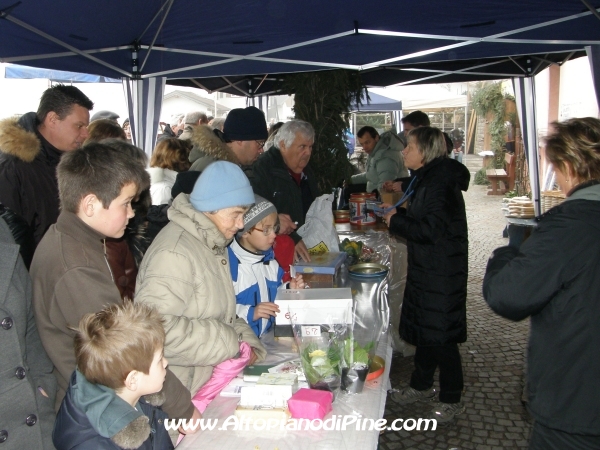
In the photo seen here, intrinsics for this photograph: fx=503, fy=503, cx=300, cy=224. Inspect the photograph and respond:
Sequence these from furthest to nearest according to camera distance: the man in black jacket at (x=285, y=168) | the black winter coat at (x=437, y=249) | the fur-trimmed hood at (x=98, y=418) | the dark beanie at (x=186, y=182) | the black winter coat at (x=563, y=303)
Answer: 1. the man in black jacket at (x=285, y=168)
2. the black winter coat at (x=437, y=249)
3. the dark beanie at (x=186, y=182)
4. the black winter coat at (x=563, y=303)
5. the fur-trimmed hood at (x=98, y=418)

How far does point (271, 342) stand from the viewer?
2.26 meters

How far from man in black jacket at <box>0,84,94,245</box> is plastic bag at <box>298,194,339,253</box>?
1.52 m

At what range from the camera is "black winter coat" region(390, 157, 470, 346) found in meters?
2.98

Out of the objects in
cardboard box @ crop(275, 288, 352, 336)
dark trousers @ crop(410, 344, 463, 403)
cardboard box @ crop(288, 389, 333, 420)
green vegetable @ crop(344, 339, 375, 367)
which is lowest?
dark trousers @ crop(410, 344, 463, 403)

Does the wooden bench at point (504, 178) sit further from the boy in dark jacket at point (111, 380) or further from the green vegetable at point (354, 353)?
the boy in dark jacket at point (111, 380)

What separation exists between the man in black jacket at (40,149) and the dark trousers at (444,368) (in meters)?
2.41

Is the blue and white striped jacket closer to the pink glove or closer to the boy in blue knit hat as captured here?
the boy in blue knit hat

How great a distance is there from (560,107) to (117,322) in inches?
432

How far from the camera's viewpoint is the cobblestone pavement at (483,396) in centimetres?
302

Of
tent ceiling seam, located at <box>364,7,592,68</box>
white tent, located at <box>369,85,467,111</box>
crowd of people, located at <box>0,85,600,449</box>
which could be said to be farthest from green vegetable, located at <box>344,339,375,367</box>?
white tent, located at <box>369,85,467,111</box>

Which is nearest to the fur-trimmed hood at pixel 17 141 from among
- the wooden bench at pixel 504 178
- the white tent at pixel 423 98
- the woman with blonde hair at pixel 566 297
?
the woman with blonde hair at pixel 566 297

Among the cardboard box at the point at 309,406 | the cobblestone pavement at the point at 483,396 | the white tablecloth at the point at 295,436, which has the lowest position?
the cobblestone pavement at the point at 483,396

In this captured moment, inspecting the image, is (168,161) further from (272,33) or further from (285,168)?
(272,33)

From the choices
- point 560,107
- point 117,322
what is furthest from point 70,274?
point 560,107
